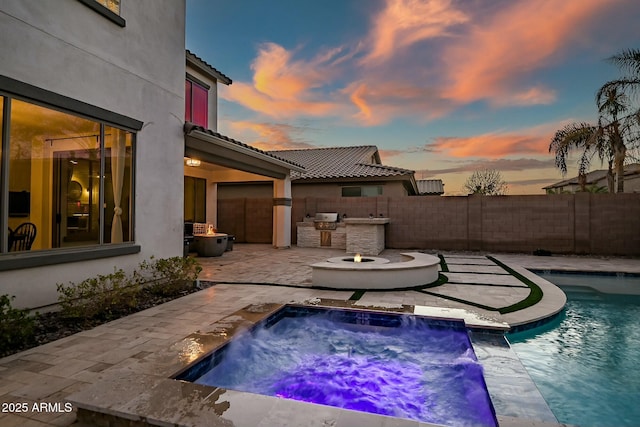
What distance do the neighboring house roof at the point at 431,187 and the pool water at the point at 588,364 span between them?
893 inches

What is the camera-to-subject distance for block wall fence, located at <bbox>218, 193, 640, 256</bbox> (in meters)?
11.3

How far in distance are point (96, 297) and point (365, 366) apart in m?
3.91

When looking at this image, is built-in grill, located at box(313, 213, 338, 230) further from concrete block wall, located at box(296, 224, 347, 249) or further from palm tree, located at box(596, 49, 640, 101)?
palm tree, located at box(596, 49, 640, 101)

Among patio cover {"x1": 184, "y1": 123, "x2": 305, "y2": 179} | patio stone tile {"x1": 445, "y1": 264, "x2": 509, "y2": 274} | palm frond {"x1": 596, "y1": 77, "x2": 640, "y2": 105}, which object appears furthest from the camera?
palm frond {"x1": 596, "y1": 77, "x2": 640, "y2": 105}

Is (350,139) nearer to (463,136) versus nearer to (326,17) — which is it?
(463,136)

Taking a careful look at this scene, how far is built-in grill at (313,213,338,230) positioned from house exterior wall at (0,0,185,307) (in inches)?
294

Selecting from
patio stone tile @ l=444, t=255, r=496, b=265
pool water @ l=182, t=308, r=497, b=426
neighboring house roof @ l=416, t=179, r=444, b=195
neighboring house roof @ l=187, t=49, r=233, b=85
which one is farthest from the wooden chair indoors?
neighboring house roof @ l=416, t=179, r=444, b=195

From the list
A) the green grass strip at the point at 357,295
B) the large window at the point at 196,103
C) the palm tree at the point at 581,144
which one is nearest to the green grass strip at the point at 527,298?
the green grass strip at the point at 357,295

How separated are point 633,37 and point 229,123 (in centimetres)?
1584

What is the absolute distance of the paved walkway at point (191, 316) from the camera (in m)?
2.56

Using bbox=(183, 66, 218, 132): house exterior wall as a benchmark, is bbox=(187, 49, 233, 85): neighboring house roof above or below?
above

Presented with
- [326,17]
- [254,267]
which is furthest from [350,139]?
[254,267]

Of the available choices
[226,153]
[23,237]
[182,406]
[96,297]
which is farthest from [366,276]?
[23,237]

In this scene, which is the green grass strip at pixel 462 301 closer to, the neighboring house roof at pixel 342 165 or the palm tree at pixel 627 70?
the neighboring house roof at pixel 342 165
